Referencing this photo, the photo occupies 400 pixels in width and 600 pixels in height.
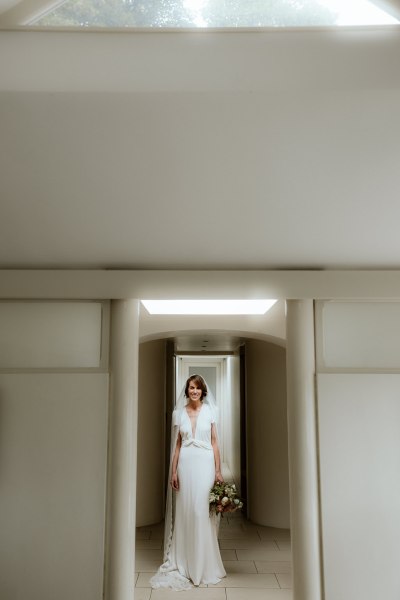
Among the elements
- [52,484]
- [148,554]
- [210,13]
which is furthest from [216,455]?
[210,13]

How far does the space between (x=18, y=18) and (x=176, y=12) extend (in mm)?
638

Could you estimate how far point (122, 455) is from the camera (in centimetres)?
384

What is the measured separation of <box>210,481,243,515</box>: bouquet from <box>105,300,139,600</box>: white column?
150cm

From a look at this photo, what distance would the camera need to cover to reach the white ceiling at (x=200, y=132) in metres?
1.99

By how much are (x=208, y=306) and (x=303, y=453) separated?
1.81m

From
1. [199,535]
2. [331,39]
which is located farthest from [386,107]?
[199,535]

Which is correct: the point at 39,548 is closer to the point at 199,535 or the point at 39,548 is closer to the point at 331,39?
the point at 199,535

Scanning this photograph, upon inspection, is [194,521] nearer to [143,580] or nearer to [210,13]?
[143,580]

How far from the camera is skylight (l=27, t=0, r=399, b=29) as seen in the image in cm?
221

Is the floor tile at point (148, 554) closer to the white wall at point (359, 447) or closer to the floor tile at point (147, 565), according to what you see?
the floor tile at point (147, 565)

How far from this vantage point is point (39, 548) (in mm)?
3756

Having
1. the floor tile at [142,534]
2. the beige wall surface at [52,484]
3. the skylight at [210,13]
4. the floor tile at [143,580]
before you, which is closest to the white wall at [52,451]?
the beige wall surface at [52,484]

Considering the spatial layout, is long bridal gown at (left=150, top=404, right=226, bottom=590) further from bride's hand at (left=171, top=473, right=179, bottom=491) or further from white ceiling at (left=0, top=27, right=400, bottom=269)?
white ceiling at (left=0, top=27, right=400, bottom=269)

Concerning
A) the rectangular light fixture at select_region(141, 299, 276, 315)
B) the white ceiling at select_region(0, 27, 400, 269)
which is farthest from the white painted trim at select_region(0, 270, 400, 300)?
the rectangular light fixture at select_region(141, 299, 276, 315)
